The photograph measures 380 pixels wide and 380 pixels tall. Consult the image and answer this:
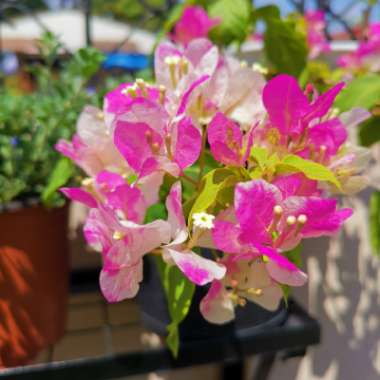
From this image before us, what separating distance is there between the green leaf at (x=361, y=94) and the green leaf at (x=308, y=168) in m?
0.17

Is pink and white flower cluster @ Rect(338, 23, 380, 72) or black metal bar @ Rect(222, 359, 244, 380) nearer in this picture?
pink and white flower cluster @ Rect(338, 23, 380, 72)

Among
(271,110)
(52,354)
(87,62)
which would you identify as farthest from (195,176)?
(52,354)

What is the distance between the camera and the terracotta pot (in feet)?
1.65

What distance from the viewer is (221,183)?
305 mm

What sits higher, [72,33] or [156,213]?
[156,213]

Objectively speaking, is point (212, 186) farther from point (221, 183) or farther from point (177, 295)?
point (177, 295)

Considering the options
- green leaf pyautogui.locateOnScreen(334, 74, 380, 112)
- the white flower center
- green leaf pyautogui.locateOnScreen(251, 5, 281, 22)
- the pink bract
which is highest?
green leaf pyautogui.locateOnScreen(251, 5, 281, 22)

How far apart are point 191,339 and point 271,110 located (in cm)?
28

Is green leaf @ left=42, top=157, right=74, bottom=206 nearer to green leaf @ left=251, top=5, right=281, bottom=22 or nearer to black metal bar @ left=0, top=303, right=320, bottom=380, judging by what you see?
black metal bar @ left=0, top=303, right=320, bottom=380

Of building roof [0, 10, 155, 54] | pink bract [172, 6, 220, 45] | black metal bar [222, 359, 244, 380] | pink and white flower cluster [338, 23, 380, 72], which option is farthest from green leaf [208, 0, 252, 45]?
building roof [0, 10, 155, 54]

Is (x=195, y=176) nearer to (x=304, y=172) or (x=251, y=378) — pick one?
(x=304, y=172)

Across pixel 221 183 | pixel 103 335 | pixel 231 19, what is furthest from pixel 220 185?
pixel 103 335

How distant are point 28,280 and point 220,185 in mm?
326

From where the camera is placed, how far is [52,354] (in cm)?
62
